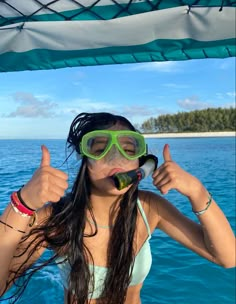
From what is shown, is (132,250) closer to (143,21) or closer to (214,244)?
(214,244)

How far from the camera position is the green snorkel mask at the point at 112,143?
1.40 m

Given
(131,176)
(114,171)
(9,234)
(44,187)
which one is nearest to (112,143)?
(114,171)

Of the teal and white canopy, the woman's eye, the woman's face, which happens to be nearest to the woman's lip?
the woman's face

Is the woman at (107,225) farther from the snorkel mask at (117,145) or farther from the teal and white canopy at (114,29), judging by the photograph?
the teal and white canopy at (114,29)

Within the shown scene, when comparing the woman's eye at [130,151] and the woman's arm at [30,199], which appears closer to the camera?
the woman's arm at [30,199]

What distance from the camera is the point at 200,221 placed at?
4.25ft

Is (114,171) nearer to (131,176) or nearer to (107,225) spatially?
(131,176)

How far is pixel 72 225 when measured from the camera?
1.50 meters

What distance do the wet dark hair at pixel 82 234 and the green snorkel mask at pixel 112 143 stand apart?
0.06 m

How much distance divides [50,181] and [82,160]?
368mm

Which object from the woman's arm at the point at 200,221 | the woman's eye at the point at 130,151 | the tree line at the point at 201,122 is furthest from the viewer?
the tree line at the point at 201,122

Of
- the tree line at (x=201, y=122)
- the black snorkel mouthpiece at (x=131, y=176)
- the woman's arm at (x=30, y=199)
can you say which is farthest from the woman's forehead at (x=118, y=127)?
the tree line at (x=201, y=122)

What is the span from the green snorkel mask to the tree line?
4090cm

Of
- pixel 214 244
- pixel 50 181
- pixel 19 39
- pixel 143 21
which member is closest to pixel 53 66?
pixel 19 39
